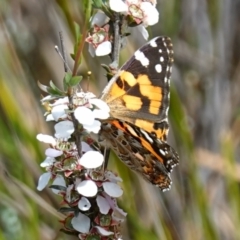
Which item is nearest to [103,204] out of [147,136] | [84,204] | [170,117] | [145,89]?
[84,204]

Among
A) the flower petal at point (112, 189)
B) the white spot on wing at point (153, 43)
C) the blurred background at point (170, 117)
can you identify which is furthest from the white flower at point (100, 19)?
the blurred background at point (170, 117)

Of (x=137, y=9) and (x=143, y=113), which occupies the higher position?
(x=137, y=9)

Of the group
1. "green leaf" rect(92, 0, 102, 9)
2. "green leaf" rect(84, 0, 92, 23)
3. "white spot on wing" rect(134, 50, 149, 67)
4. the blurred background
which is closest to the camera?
"green leaf" rect(84, 0, 92, 23)

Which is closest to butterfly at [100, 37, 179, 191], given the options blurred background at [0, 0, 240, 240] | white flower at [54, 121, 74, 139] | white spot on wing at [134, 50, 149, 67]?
white spot on wing at [134, 50, 149, 67]

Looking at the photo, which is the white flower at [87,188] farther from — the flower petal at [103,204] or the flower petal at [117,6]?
the flower petal at [117,6]

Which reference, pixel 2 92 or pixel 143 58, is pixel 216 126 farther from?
pixel 143 58

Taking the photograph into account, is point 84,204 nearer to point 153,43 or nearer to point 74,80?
point 74,80

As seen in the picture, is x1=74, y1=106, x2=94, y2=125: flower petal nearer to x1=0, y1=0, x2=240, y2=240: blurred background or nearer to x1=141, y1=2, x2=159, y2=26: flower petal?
x1=141, y1=2, x2=159, y2=26: flower petal
